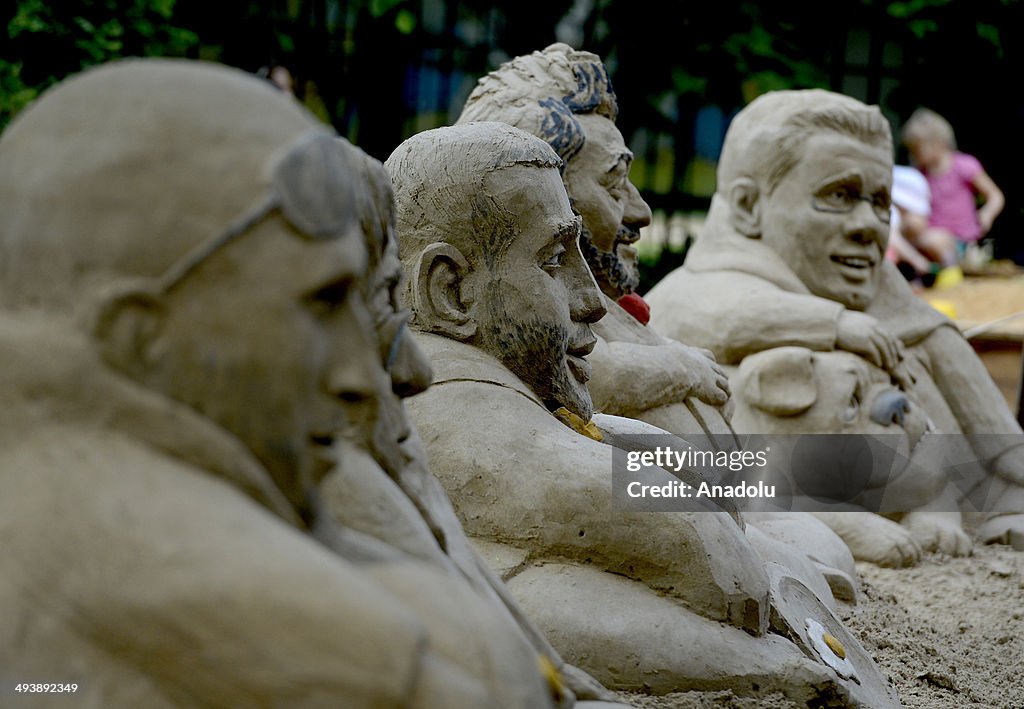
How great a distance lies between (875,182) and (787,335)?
821 millimetres

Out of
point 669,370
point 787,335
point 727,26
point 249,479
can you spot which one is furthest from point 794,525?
point 727,26

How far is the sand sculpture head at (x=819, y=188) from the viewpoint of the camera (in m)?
6.25

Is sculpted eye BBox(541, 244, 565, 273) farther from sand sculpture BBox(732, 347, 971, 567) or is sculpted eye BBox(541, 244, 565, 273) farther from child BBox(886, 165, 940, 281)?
child BBox(886, 165, 940, 281)

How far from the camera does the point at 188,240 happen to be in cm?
172

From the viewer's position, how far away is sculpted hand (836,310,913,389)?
6.01 m

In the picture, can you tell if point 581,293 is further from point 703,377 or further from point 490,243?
point 703,377

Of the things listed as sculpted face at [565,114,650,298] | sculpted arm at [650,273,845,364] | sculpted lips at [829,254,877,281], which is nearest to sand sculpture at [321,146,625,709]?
sculpted face at [565,114,650,298]

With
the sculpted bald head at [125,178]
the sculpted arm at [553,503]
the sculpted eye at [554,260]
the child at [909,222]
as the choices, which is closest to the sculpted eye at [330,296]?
the sculpted bald head at [125,178]

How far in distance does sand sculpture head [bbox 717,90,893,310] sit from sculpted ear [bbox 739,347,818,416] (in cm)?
57

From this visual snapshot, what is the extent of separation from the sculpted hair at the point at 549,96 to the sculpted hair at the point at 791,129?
6.07 feet

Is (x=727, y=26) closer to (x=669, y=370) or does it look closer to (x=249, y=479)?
(x=669, y=370)

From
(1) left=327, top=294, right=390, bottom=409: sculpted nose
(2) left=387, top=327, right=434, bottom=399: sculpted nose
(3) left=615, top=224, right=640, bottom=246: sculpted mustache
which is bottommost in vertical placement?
(3) left=615, top=224, right=640, bottom=246: sculpted mustache

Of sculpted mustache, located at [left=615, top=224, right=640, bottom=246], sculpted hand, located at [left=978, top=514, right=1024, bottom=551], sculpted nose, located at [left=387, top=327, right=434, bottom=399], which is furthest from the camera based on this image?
sculpted hand, located at [left=978, top=514, right=1024, bottom=551]

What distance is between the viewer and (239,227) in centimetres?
172
